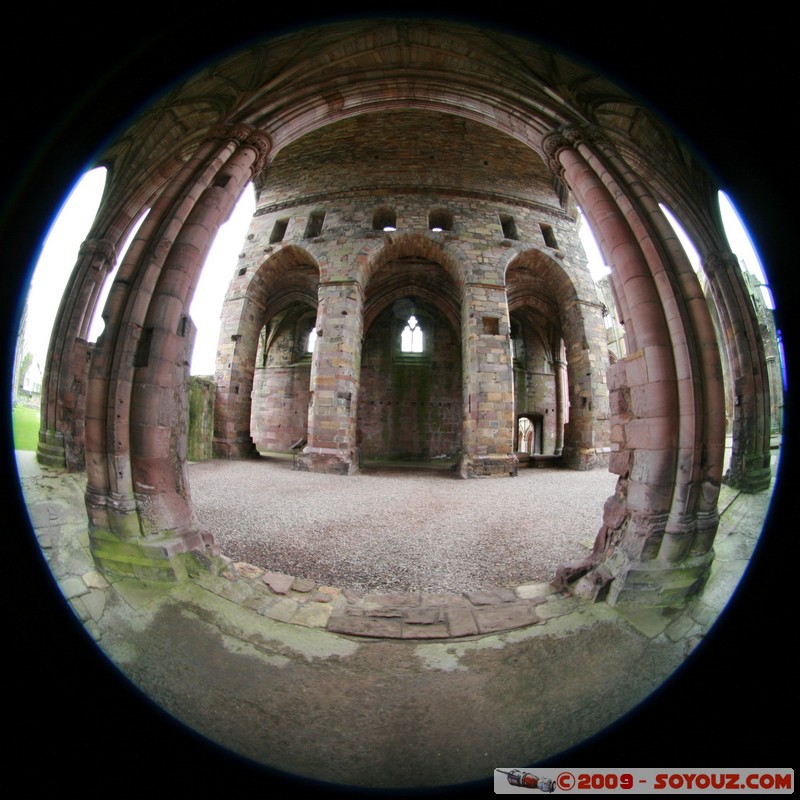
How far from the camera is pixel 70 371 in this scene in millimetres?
2217

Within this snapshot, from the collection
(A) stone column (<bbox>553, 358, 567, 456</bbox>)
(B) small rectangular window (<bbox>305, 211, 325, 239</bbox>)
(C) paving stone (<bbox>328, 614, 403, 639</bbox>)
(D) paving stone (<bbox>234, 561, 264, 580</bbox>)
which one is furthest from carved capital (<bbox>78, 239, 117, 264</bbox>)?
(A) stone column (<bbox>553, 358, 567, 456</bbox>)

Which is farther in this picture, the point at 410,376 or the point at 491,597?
the point at 410,376

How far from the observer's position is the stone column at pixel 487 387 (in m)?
8.72

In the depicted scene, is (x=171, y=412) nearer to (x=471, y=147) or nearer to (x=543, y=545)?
(x=543, y=545)

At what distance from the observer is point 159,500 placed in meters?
2.25

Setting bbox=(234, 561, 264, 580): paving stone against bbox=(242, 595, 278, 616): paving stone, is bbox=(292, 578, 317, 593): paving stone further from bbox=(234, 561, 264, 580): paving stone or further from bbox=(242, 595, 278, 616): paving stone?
bbox=(234, 561, 264, 580): paving stone

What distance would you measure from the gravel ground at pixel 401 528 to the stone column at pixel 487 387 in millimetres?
1424

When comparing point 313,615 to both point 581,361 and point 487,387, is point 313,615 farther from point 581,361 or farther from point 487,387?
point 581,361

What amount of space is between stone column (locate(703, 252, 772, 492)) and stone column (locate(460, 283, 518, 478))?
6.65m

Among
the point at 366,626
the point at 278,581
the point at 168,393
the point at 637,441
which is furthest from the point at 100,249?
the point at 637,441

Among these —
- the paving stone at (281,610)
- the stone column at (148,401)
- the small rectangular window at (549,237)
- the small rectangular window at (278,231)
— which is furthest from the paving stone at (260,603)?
the small rectangular window at (549,237)

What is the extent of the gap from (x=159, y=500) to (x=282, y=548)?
131cm

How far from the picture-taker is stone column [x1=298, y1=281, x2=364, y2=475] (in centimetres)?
881

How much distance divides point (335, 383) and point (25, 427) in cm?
781
